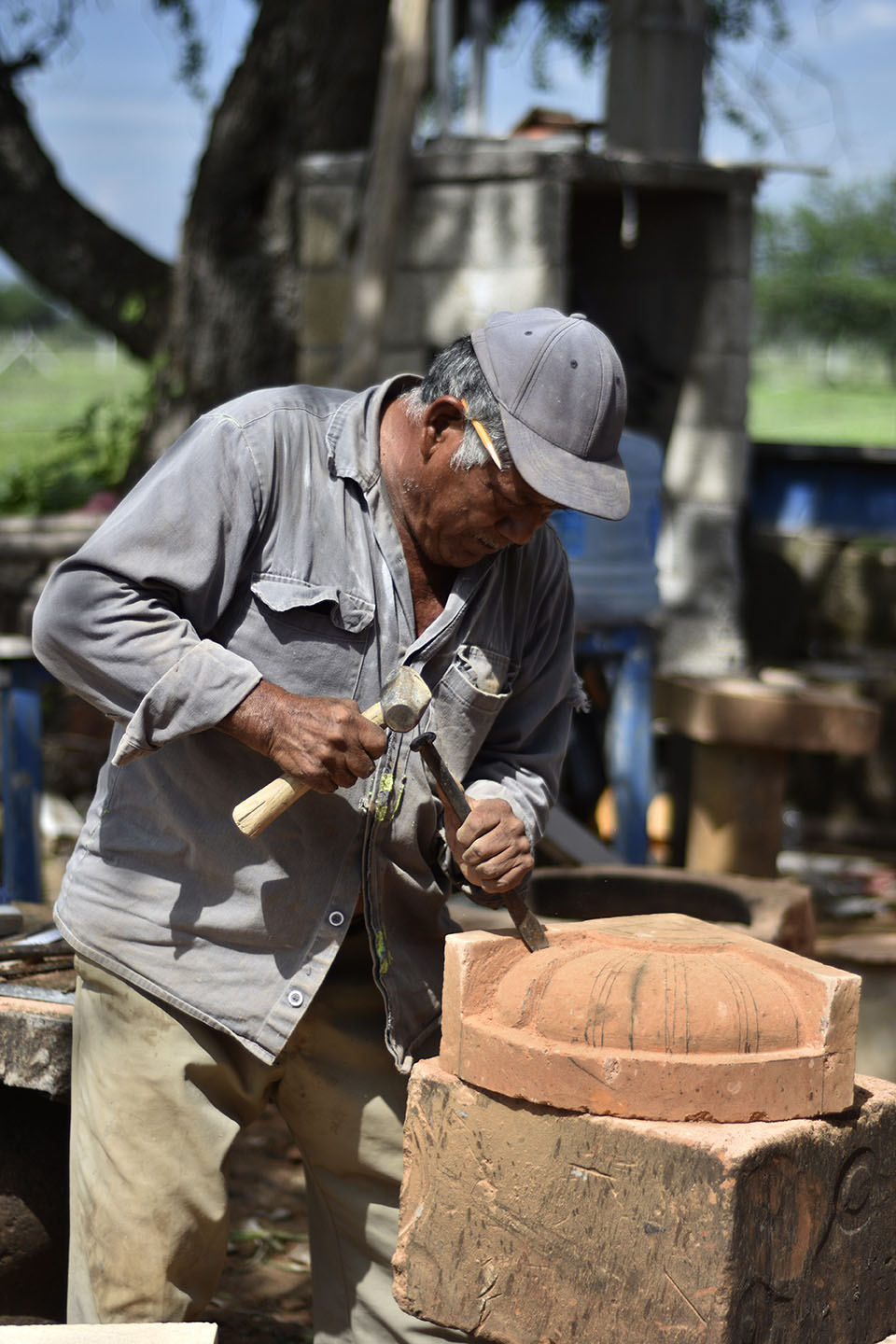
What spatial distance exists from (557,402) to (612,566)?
3.04 metres

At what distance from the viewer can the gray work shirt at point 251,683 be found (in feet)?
7.34

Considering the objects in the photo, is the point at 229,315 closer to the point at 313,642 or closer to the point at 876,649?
the point at 876,649

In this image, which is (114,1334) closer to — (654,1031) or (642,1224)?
(642,1224)

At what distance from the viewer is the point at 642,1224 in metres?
2.01

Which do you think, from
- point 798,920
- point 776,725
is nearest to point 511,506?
point 798,920

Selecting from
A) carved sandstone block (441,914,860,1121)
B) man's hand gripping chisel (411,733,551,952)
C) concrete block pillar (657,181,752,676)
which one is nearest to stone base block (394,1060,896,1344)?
carved sandstone block (441,914,860,1121)

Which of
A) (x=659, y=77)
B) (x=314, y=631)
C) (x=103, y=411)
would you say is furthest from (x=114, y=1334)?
(x=103, y=411)

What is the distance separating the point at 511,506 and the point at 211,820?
2.32 ft

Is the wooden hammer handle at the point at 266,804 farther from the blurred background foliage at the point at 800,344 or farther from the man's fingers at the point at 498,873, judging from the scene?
the blurred background foliage at the point at 800,344

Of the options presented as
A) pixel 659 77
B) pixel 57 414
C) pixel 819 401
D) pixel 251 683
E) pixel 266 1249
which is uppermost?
pixel 659 77

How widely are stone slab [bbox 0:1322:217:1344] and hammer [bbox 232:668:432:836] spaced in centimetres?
70

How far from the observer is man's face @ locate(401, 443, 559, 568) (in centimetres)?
233

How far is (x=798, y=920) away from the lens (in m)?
3.79

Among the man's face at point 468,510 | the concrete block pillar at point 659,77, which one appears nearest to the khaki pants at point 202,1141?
the man's face at point 468,510
